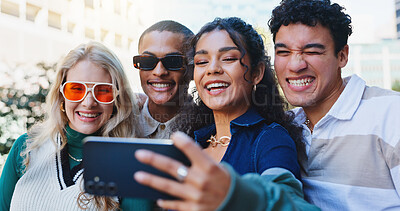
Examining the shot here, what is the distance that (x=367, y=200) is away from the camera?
2.22 meters

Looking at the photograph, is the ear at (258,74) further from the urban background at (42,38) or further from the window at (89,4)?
the window at (89,4)

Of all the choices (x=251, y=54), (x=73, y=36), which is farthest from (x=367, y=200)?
(x=73, y=36)

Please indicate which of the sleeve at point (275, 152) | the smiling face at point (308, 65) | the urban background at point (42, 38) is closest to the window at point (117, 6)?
the urban background at point (42, 38)

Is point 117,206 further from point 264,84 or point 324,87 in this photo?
point 324,87

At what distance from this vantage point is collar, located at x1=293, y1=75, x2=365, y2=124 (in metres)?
2.40

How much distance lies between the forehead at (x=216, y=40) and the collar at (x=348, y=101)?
827 mm

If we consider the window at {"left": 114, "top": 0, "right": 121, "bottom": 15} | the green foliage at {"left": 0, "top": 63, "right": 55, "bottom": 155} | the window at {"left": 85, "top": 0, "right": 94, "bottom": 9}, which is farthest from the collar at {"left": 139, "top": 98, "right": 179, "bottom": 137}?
the window at {"left": 114, "top": 0, "right": 121, "bottom": 15}

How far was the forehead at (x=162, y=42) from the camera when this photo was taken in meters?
3.40

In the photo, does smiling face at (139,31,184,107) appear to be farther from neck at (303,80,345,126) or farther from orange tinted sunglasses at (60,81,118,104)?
neck at (303,80,345,126)

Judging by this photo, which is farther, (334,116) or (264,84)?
(264,84)

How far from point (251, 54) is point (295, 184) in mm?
1049

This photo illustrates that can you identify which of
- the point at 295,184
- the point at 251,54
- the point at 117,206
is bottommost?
the point at 117,206

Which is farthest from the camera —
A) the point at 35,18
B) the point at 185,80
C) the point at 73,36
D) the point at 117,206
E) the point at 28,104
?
the point at 73,36

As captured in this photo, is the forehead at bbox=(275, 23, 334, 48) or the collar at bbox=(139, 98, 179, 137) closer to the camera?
the forehead at bbox=(275, 23, 334, 48)
